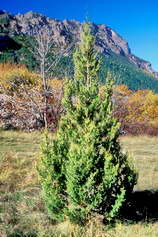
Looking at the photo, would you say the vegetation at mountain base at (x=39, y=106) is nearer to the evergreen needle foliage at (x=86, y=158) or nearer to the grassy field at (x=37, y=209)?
the evergreen needle foliage at (x=86, y=158)

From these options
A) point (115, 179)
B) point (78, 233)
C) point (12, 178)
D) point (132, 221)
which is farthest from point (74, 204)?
point (12, 178)

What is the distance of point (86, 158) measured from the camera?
882 centimetres

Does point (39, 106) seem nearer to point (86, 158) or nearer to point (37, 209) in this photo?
point (37, 209)

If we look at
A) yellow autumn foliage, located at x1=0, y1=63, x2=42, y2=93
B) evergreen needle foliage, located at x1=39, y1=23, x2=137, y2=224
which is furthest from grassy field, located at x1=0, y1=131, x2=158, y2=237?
yellow autumn foliage, located at x1=0, y1=63, x2=42, y2=93

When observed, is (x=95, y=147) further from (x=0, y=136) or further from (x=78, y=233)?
(x=0, y=136)

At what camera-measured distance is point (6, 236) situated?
8312mm

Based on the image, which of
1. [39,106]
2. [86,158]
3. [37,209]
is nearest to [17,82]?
[39,106]

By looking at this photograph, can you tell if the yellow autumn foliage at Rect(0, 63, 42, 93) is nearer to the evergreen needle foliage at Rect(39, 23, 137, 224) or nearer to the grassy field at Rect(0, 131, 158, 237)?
the grassy field at Rect(0, 131, 158, 237)

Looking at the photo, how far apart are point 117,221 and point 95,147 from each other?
7.76ft

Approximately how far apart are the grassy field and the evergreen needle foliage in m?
0.47

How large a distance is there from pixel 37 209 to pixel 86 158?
133 inches

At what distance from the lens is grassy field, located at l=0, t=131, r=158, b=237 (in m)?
8.81

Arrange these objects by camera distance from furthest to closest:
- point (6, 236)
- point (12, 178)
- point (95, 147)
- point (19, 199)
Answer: point (12, 178)
point (19, 199)
point (95, 147)
point (6, 236)

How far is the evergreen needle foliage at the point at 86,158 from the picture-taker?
28.9ft
